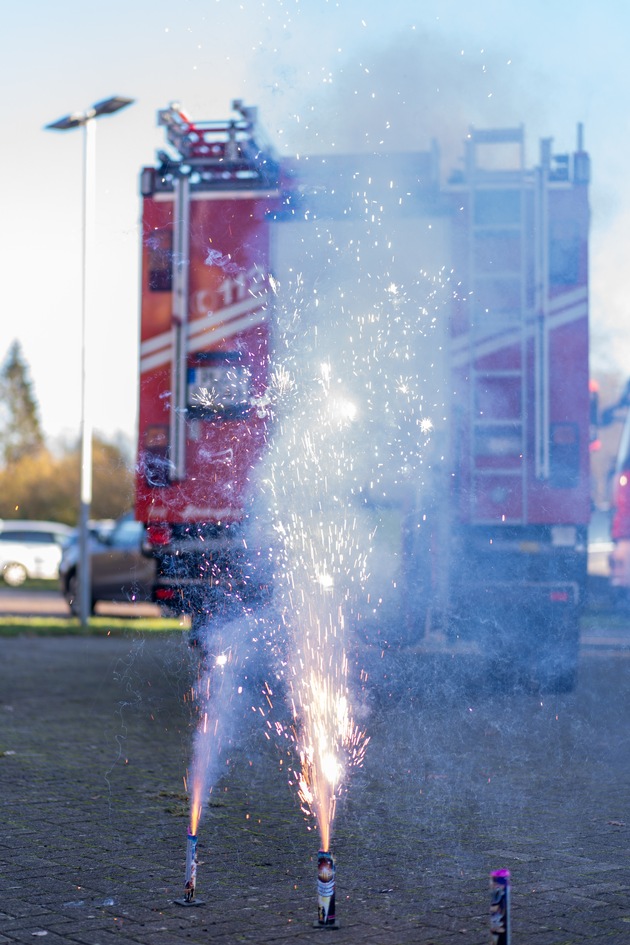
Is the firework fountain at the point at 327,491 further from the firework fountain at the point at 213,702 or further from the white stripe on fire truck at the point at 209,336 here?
the white stripe on fire truck at the point at 209,336

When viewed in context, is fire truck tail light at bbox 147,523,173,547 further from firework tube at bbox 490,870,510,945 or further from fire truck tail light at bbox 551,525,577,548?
firework tube at bbox 490,870,510,945

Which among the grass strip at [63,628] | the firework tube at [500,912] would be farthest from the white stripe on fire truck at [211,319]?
the grass strip at [63,628]

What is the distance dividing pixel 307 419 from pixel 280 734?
2.14 meters

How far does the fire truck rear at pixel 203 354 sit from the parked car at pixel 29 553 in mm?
28733

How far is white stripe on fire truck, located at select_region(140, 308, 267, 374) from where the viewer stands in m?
7.39

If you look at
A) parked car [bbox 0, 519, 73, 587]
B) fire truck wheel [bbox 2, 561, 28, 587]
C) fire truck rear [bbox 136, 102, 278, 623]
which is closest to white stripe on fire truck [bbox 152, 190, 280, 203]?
fire truck rear [bbox 136, 102, 278, 623]

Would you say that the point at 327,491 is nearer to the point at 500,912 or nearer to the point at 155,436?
the point at 500,912

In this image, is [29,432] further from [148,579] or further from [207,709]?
[207,709]

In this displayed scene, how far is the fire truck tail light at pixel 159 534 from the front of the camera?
7.56 m

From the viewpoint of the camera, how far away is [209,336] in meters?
9.03

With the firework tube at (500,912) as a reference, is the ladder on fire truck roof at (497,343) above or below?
above

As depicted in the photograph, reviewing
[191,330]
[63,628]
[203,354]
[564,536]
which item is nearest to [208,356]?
[203,354]

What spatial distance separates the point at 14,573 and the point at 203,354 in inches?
1194

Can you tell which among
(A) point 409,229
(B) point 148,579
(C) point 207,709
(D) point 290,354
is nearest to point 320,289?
(D) point 290,354
